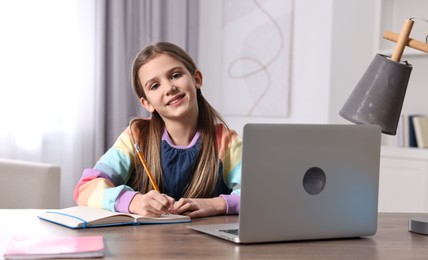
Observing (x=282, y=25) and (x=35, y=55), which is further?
(x=282, y=25)

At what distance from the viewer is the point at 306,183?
144cm

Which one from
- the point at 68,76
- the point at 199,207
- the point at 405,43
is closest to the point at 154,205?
the point at 199,207

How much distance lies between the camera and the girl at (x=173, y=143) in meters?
2.00

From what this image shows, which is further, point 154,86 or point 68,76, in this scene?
point 68,76

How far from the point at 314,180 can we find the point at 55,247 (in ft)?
1.66

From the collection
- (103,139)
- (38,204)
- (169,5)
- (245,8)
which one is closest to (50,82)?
(103,139)

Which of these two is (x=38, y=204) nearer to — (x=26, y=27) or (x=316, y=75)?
(x=26, y=27)

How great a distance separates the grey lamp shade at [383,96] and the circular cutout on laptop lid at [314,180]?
181 millimetres

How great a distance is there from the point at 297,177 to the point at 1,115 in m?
2.82

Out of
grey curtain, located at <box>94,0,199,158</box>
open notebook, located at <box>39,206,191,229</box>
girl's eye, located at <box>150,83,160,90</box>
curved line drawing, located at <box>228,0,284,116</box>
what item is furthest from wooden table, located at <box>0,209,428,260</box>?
curved line drawing, located at <box>228,0,284,116</box>

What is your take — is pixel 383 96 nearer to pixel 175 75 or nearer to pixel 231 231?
pixel 231 231

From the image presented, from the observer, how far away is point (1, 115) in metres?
3.93

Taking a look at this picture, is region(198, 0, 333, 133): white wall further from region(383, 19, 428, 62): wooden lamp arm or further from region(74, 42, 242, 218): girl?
region(383, 19, 428, 62): wooden lamp arm

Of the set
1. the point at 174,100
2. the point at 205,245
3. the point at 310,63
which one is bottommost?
the point at 205,245
